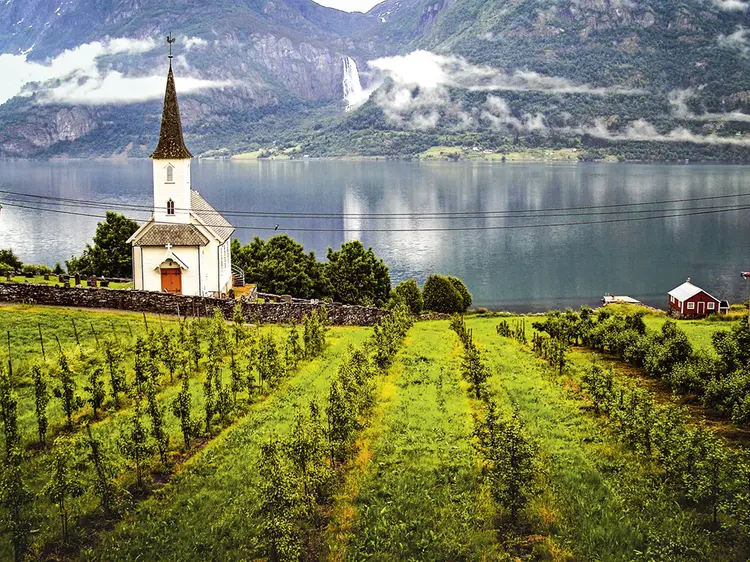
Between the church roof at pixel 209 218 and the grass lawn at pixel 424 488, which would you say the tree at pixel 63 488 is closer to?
the grass lawn at pixel 424 488

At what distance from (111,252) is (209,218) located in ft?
30.3

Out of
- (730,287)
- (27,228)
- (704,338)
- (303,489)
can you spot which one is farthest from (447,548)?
(27,228)

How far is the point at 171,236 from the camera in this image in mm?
44125

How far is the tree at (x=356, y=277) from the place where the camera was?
55562 millimetres

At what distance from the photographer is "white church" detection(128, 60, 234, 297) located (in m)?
43.8

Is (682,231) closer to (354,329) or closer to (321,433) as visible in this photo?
(354,329)

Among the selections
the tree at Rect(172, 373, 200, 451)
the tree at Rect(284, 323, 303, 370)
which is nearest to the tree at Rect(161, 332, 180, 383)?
the tree at Rect(284, 323, 303, 370)

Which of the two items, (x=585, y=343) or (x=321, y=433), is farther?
(x=585, y=343)

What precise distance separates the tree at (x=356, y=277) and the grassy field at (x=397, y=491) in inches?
1208

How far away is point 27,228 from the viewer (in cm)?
11744

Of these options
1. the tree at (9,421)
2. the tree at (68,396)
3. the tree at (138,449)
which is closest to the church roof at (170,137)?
the tree at (68,396)

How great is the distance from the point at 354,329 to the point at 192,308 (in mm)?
8265

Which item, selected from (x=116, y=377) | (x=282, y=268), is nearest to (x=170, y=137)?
(x=282, y=268)

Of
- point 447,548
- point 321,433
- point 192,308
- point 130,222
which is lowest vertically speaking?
point 447,548
